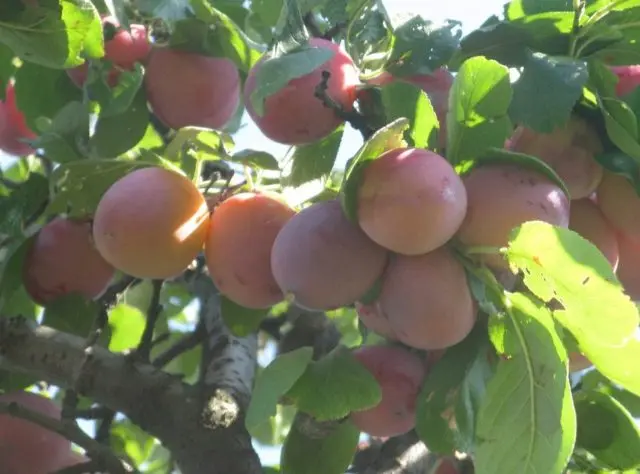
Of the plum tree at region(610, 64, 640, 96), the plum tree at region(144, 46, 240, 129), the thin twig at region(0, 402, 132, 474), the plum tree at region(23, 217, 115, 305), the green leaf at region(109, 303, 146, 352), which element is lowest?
the green leaf at region(109, 303, 146, 352)

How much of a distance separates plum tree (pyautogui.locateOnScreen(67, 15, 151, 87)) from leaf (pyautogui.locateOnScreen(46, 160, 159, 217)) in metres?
0.17

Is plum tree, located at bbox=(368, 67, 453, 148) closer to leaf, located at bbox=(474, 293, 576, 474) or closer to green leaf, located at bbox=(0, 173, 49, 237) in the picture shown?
leaf, located at bbox=(474, 293, 576, 474)

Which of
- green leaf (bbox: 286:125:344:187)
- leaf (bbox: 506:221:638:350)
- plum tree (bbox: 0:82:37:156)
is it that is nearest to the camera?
leaf (bbox: 506:221:638:350)

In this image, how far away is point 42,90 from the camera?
1.38 meters

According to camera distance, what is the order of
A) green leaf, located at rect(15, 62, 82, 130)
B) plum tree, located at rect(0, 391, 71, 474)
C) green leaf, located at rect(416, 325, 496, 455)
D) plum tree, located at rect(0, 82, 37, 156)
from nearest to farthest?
1. green leaf, located at rect(416, 325, 496, 455)
2. plum tree, located at rect(0, 391, 71, 474)
3. green leaf, located at rect(15, 62, 82, 130)
4. plum tree, located at rect(0, 82, 37, 156)

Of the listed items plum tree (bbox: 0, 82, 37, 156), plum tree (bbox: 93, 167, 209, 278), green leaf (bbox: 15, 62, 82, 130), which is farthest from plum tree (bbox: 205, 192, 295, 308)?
plum tree (bbox: 0, 82, 37, 156)

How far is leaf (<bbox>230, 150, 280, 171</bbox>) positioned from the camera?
1.05 m

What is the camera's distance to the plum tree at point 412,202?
77cm

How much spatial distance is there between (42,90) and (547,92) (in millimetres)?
787

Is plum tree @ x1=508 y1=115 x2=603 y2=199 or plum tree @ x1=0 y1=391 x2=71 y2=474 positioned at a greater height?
plum tree @ x1=508 y1=115 x2=603 y2=199

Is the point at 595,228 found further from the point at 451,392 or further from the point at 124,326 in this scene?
the point at 124,326

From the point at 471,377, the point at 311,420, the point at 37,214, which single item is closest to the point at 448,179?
the point at 471,377

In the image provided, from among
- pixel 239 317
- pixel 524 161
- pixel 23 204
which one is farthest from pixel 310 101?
pixel 23 204

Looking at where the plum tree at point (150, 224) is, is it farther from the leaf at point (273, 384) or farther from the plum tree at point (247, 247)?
the leaf at point (273, 384)
